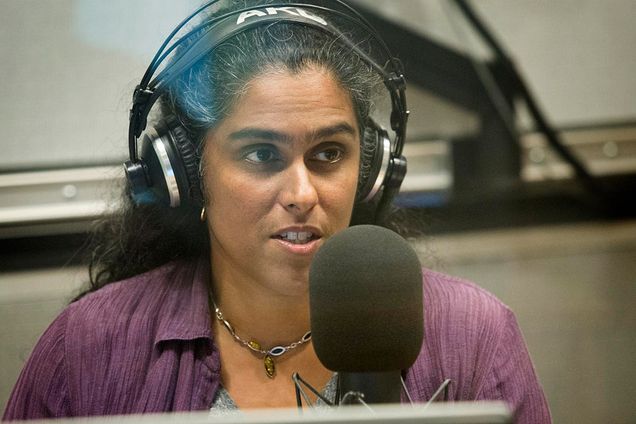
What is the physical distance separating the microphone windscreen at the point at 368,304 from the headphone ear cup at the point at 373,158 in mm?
424

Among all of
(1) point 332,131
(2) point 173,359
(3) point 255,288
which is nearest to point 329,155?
(1) point 332,131

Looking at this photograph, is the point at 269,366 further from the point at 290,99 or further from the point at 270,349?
the point at 290,99

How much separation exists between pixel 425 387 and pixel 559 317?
127 centimetres

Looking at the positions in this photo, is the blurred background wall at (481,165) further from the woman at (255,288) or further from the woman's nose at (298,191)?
the woman's nose at (298,191)

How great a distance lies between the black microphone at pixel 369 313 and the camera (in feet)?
3.06

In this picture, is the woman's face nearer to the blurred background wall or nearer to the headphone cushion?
the headphone cushion

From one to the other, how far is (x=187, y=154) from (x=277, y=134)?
0.43 feet

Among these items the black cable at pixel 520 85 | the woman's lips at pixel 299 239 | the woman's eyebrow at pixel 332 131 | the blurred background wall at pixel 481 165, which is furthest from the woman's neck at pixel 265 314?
the black cable at pixel 520 85

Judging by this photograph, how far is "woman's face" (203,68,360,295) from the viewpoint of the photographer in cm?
131

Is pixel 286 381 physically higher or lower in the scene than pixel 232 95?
lower

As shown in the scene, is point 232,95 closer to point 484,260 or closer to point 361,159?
point 361,159

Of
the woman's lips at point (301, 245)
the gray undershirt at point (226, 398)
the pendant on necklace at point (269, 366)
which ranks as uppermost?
the woman's lips at point (301, 245)

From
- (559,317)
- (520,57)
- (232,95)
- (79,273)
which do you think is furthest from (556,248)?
(232,95)

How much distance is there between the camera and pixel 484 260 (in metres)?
2.61
